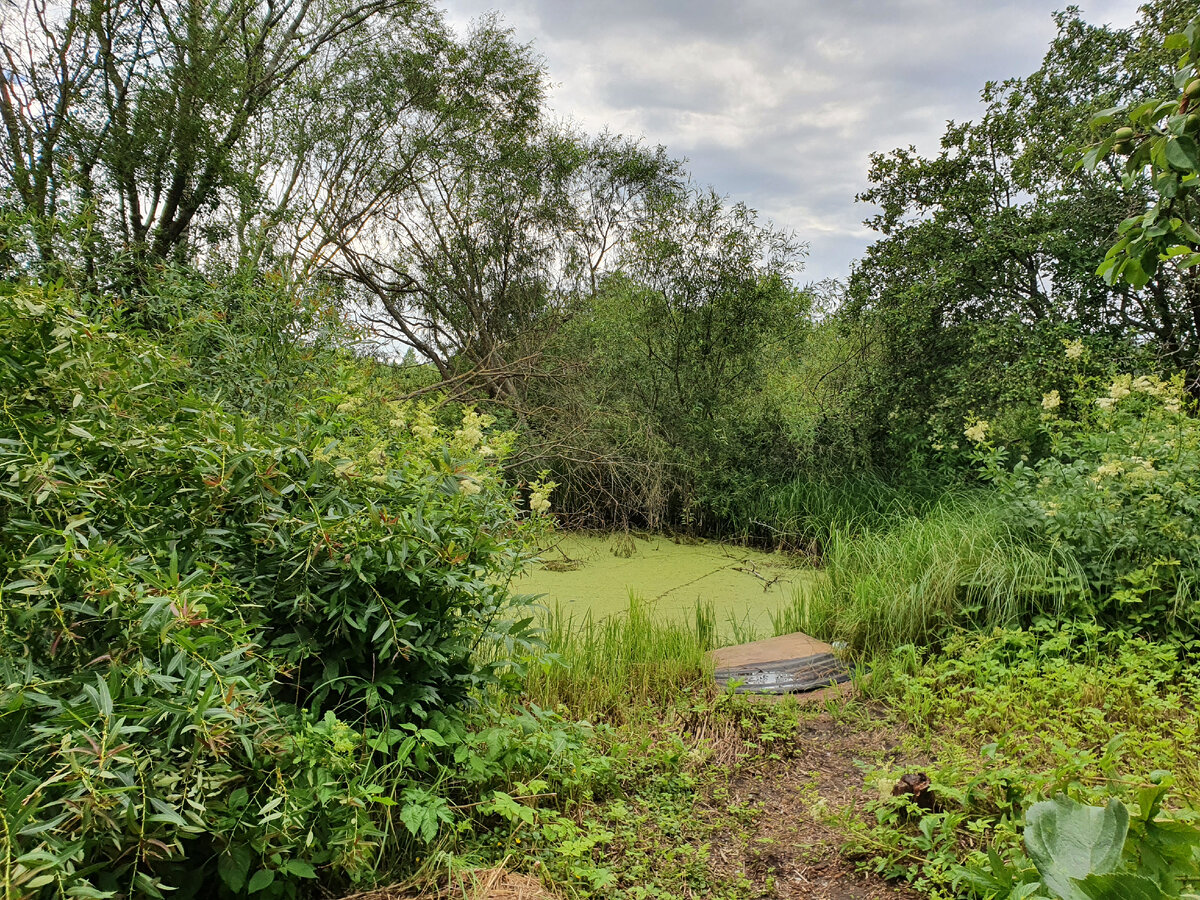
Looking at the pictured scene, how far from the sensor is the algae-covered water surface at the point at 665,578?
4.26m

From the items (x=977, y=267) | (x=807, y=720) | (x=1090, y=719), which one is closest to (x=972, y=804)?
(x=1090, y=719)

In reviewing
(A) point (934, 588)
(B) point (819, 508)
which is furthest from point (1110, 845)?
(B) point (819, 508)

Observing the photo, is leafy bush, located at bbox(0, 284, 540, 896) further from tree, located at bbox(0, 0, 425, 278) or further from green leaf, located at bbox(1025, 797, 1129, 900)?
tree, located at bbox(0, 0, 425, 278)

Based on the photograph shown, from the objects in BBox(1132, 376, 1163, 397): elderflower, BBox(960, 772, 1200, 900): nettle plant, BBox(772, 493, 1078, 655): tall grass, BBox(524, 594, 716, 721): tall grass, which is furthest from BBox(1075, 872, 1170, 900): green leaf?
BBox(1132, 376, 1163, 397): elderflower

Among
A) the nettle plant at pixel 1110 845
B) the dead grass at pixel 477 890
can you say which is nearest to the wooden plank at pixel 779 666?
the dead grass at pixel 477 890

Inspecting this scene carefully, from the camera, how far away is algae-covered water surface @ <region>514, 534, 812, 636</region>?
4.26 m

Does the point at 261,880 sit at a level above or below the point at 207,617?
below

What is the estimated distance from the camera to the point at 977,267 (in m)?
5.36

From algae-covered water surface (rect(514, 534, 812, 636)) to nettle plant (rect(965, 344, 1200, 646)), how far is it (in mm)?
1648

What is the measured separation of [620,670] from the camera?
9.59 feet

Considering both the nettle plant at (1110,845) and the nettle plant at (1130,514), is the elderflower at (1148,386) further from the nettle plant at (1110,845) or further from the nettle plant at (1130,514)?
the nettle plant at (1110,845)

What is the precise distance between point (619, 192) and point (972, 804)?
30.0ft

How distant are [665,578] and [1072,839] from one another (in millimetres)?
4177

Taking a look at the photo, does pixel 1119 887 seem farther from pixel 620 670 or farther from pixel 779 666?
pixel 779 666
